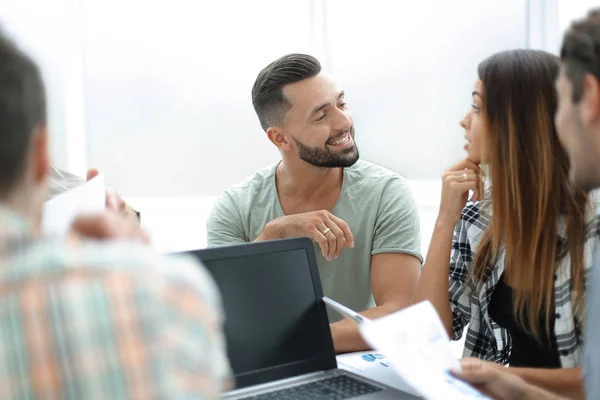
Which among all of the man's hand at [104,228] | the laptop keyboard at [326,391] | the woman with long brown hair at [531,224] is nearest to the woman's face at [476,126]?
the woman with long brown hair at [531,224]

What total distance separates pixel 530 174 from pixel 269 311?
67 cm

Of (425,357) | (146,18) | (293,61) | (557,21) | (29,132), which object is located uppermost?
(146,18)

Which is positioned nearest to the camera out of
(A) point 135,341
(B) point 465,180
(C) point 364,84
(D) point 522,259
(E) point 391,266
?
(A) point 135,341

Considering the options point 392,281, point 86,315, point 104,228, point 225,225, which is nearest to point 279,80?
point 225,225

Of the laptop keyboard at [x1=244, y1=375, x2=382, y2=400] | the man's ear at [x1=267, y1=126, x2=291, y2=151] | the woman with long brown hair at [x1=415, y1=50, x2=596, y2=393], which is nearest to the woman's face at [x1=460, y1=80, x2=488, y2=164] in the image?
the woman with long brown hair at [x1=415, y1=50, x2=596, y2=393]

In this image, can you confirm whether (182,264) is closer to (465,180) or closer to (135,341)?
(135,341)

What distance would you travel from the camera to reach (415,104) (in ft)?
11.6

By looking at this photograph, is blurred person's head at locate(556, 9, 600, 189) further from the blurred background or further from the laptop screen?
the blurred background

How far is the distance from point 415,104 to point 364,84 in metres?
0.28

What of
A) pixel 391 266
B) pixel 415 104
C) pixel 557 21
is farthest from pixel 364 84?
pixel 391 266

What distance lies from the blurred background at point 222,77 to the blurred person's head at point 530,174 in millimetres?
1813

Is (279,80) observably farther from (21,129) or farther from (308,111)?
(21,129)

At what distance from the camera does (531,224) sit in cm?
159

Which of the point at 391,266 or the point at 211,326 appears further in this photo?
the point at 391,266
